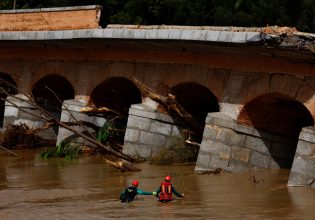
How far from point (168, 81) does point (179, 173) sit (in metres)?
2.94

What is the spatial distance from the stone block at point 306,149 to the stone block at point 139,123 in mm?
4704

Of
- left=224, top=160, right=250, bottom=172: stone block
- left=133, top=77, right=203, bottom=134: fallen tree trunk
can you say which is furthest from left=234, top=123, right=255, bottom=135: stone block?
left=133, top=77, right=203, bottom=134: fallen tree trunk

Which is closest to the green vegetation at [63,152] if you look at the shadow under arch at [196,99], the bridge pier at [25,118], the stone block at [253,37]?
the bridge pier at [25,118]

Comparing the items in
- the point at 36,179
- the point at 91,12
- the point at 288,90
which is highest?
the point at 91,12

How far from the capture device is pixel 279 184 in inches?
559

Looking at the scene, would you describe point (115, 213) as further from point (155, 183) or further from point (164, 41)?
point (164, 41)

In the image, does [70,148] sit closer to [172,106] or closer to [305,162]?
[172,106]

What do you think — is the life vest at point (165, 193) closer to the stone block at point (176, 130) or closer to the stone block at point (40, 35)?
the stone block at point (176, 130)

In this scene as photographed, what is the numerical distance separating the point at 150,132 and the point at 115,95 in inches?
126

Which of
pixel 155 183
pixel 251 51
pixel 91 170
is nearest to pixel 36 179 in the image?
pixel 91 170

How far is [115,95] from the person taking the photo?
67.3 ft

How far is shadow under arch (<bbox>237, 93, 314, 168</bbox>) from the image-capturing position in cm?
1586

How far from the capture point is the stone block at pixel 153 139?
17625mm

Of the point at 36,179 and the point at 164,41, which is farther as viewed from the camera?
the point at 164,41
